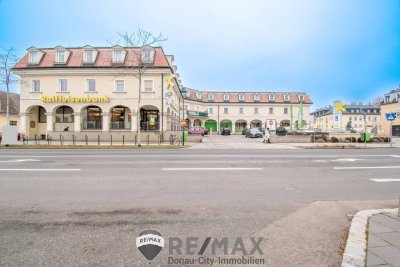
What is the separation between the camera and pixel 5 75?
24.2m

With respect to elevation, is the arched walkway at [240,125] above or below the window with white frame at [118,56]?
below

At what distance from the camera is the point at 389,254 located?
2982 mm

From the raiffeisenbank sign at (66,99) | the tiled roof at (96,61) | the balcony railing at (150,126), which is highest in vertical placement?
the tiled roof at (96,61)

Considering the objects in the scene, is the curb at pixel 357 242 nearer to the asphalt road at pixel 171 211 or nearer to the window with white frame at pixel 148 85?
the asphalt road at pixel 171 211

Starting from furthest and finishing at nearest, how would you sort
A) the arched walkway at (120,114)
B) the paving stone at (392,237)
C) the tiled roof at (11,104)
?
the tiled roof at (11,104)
the arched walkway at (120,114)
the paving stone at (392,237)

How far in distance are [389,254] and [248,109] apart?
58.9 metres

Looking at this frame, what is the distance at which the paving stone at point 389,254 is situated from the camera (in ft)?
9.26

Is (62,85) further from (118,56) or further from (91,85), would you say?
(118,56)

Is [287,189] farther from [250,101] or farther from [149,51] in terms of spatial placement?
[250,101]

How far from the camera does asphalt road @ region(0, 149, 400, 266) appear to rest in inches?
123

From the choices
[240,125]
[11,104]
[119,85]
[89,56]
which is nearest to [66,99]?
[89,56]

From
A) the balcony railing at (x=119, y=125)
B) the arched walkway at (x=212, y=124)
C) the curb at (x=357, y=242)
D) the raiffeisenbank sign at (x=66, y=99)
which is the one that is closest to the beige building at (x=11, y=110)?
the raiffeisenbank sign at (x=66, y=99)

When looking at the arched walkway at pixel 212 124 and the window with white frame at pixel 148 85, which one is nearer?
the window with white frame at pixel 148 85

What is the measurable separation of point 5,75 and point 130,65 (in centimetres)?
1258
